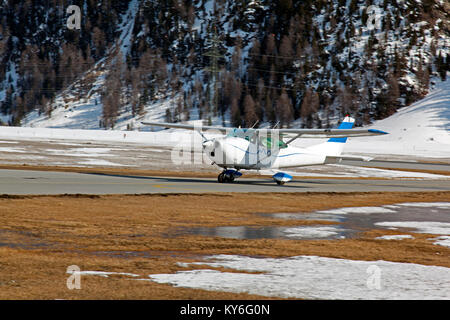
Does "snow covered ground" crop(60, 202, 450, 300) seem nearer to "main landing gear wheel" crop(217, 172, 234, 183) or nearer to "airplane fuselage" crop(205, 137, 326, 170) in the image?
"airplane fuselage" crop(205, 137, 326, 170)

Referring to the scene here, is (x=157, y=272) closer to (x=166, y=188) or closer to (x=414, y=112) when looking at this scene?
(x=166, y=188)

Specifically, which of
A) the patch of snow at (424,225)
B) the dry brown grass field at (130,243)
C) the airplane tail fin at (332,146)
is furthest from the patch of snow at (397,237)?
the airplane tail fin at (332,146)

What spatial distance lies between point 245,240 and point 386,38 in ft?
464

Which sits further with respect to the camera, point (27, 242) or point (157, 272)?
point (27, 242)

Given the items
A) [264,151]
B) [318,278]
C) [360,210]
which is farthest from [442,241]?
[264,151]

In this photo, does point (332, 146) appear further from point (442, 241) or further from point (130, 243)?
point (130, 243)

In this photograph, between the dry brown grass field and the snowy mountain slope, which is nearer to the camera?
the dry brown grass field

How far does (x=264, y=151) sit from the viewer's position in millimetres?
26500

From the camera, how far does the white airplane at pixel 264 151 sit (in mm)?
24828

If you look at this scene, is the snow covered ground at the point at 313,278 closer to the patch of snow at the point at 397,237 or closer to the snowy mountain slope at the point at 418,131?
the patch of snow at the point at 397,237

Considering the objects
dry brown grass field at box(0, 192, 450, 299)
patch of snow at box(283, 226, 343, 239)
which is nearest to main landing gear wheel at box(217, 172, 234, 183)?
dry brown grass field at box(0, 192, 450, 299)

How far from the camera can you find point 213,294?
7.17 m

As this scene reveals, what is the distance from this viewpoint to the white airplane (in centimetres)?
2483

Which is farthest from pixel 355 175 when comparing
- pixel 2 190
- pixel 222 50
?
pixel 222 50
